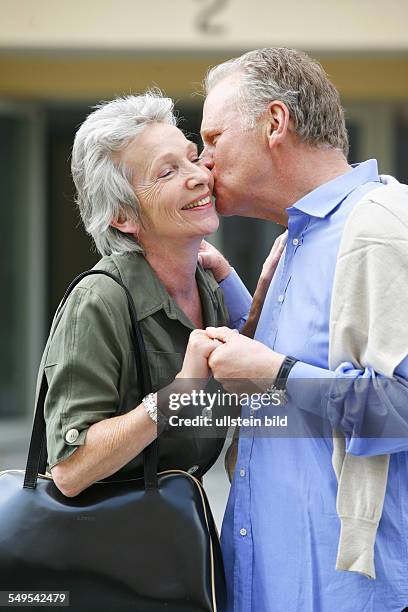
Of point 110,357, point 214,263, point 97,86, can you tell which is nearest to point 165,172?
point 214,263

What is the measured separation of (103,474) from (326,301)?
0.58m

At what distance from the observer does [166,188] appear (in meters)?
2.33

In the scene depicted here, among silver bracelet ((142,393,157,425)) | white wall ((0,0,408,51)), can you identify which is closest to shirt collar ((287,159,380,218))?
silver bracelet ((142,393,157,425))

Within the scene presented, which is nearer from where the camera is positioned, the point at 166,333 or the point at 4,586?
the point at 4,586

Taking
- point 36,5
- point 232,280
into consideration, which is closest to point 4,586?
point 232,280

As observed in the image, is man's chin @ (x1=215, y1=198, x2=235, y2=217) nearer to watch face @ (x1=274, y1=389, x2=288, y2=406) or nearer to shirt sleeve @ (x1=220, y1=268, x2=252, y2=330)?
shirt sleeve @ (x1=220, y1=268, x2=252, y2=330)

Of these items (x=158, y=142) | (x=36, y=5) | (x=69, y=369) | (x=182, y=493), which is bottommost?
(x=182, y=493)

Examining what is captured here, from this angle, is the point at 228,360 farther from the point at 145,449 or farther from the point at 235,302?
the point at 235,302

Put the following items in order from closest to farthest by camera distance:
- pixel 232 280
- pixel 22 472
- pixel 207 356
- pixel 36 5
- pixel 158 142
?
pixel 207 356 → pixel 22 472 → pixel 158 142 → pixel 232 280 → pixel 36 5

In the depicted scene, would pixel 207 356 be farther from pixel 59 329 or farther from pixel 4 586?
pixel 4 586

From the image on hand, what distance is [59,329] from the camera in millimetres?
2139

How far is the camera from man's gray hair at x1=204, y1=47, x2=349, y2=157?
2.26m

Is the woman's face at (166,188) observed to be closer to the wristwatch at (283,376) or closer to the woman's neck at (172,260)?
the woman's neck at (172,260)

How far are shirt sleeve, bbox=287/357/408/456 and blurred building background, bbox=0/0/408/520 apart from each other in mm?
4337
